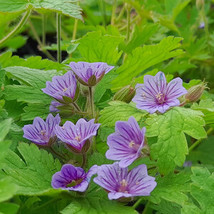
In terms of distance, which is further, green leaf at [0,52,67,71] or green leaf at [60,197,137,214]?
green leaf at [0,52,67,71]

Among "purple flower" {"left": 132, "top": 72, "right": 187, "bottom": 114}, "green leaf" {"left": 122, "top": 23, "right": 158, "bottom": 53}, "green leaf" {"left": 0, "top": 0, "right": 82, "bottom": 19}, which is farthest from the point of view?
"green leaf" {"left": 122, "top": 23, "right": 158, "bottom": 53}

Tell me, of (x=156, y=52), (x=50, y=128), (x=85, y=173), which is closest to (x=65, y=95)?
(x=50, y=128)

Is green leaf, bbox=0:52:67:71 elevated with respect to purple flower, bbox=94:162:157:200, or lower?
elevated

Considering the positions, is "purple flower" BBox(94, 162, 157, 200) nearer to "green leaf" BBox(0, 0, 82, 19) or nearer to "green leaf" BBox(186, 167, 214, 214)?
"green leaf" BBox(186, 167, 214, 214)

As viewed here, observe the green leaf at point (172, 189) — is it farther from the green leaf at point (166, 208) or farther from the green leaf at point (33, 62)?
the green leaf at point (33, 62)

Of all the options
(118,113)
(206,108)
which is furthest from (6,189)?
(206,108)

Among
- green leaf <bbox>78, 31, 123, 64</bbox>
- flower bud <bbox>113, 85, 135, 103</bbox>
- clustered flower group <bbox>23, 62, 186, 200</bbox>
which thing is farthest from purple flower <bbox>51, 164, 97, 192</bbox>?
green leaf <bbox>78, 31, 123, 64</bbox>

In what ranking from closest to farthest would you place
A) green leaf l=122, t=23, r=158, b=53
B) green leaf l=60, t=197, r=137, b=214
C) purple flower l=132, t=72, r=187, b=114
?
green leaf l=60, t=197, r=137, b=214, purple flower l=132, t=72, r=187, b=114, green leaf l=122, t=23, r=158, b=53
